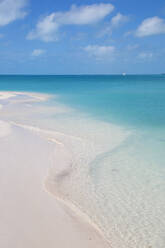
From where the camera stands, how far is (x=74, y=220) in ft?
16.0

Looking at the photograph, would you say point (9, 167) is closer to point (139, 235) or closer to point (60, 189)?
point (60, 189)

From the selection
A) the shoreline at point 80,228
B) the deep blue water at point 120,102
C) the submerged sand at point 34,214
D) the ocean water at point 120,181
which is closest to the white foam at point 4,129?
the ocean water at point 120,181

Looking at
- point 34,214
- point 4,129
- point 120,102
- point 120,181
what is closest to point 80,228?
point 34,214

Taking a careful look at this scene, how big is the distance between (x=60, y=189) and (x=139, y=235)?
2405 millimetres

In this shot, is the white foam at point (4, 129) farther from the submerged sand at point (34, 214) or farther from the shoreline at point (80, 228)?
the shoreline at point (80, 228)

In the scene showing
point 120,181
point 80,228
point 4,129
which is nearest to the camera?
point 80,228

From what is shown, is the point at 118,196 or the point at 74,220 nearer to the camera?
the point at 74,220

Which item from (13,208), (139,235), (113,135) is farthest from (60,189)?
(113,135)

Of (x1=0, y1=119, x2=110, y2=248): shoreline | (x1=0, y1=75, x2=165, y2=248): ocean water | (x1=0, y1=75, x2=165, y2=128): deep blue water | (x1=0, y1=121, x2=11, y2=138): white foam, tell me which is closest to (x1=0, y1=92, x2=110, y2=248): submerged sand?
(x1=0, y1=119, x2=110, y2=248): shoreline

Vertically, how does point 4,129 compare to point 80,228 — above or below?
above

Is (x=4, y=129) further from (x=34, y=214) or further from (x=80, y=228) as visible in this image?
(x=80, y=228)

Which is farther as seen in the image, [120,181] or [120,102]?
[120,102]

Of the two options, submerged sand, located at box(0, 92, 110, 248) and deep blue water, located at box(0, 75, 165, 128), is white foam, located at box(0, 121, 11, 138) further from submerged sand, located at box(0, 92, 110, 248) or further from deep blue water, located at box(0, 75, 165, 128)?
deep blue water, located at box(0, 75, 165, 128)

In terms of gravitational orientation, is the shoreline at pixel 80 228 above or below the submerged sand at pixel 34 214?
below
